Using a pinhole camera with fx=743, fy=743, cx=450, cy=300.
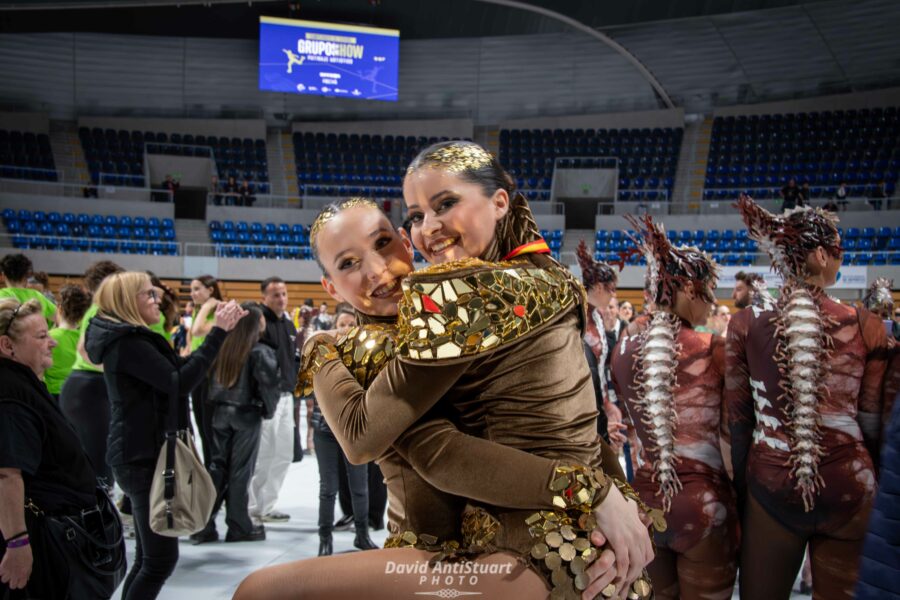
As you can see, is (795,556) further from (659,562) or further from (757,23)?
(757,23)

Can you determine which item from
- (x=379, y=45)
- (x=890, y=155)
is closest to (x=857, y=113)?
(x=890, y=155)

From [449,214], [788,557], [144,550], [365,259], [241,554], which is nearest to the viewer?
[449,214]

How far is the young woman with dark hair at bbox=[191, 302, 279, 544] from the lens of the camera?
16.5 feet

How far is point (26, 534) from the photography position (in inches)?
95.1

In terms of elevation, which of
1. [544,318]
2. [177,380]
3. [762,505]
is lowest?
[762,505]

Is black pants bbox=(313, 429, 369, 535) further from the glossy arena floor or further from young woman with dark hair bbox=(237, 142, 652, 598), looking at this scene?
young woman with dark hair bbox=(237, 142, 652, 598)

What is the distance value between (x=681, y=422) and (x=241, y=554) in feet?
10.6

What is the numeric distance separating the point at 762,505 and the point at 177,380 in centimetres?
241

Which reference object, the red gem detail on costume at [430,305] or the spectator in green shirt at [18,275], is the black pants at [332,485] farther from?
the red gem detail on costume at [430,305]

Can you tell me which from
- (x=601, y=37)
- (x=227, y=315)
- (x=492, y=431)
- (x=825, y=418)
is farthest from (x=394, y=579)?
(x=601, y=37)

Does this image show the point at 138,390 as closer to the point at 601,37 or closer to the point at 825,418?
the point at 825,418

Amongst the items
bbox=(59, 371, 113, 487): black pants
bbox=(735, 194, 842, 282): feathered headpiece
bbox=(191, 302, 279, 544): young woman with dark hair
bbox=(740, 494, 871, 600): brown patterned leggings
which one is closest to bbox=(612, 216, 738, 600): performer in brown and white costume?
bbox=(740, 494, 871, 600): brown patterned leggings

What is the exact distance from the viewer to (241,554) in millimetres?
4785

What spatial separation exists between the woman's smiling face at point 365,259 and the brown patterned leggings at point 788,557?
5.91 ft
